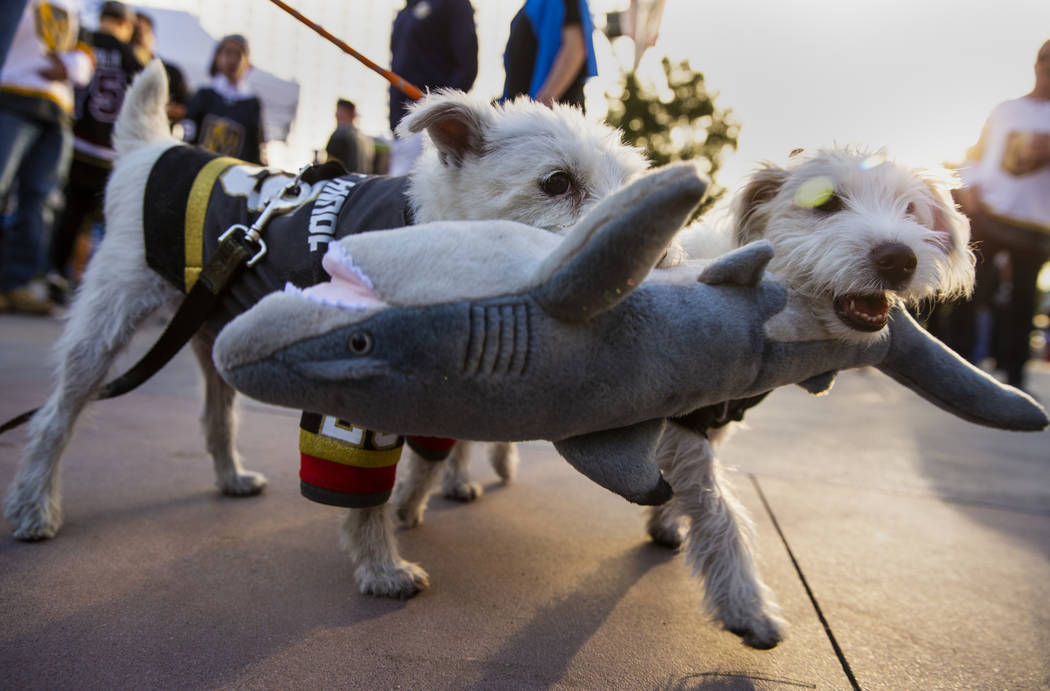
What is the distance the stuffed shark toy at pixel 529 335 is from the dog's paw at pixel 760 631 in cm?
65

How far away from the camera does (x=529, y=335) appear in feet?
3.70

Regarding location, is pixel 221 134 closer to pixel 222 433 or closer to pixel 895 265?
pixel 222 433

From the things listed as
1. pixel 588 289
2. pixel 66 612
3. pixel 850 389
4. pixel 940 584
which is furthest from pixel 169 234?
pixel 850 389

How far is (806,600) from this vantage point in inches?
79.7

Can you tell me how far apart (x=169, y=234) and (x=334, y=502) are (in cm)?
105

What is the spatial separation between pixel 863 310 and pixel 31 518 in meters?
2.40

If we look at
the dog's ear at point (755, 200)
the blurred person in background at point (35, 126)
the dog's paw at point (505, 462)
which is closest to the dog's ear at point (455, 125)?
the dog's ear at point (755, 200)

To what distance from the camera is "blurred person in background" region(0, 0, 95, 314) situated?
471 centimetres

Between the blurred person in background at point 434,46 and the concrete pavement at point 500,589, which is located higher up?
the blurred person in background at point 434,46

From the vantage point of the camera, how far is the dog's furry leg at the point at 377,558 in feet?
6.18

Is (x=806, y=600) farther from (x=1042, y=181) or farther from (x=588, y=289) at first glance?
(x=1042, y=181)

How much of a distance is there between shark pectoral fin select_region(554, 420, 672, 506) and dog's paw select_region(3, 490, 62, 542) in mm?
1701

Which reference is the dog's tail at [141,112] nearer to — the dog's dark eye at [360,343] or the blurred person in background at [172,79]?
the dog's dark eye at [360,343]

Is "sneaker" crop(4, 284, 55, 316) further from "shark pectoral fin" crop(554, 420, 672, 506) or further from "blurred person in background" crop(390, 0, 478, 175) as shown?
"shark pectoral fin" crop(554, 420, 672, 506)
